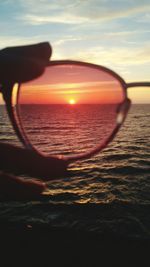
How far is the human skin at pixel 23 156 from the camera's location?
139 centimetres

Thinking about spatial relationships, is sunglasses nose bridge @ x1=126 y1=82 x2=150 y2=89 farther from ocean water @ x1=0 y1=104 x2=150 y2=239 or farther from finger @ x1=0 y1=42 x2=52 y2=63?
ocean water @ x1=0 y1=104 x2=150 y2=239

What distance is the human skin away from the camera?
1387 mm

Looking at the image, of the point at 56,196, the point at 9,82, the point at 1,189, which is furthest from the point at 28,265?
the point at 56,196

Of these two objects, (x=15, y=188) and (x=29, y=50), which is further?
(x=15, y=188)

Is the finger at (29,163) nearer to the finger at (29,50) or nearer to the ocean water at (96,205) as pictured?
the finger at (29,50)

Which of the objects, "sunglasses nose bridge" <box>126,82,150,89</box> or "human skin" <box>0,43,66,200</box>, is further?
"sunglasses nose bridge" <box>126,82,150,89</box>

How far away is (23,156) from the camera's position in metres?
1.47

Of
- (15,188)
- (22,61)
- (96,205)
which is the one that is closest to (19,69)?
(22,61)

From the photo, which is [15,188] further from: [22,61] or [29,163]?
[22,61]

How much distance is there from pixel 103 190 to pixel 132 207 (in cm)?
302

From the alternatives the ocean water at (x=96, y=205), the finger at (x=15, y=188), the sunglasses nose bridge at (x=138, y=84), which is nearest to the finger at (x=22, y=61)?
the finger at (x=15, y=188)

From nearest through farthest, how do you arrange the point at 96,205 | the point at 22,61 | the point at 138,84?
the point at 22,61
the point at 138,84
the point at 96,205

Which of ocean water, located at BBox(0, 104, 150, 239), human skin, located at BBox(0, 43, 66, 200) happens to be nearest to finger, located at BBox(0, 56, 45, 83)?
human skin, located at BBox(0, 43, 66, 200)

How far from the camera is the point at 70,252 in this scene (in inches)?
237
